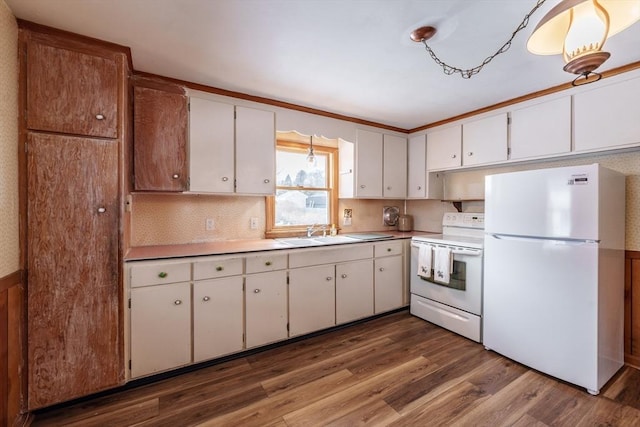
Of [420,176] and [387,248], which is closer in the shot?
[387,248]

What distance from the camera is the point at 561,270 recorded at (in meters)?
2.02

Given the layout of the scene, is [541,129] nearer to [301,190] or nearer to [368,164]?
Result: [368,164]

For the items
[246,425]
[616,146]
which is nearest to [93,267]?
[246,425]

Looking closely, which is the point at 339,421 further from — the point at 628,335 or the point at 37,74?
the point at 37,74

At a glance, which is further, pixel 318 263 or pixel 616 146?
pixel 318 263

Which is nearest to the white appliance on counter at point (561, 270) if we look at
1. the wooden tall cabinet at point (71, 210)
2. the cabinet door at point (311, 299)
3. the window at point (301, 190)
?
the cabinet door at point (311, 299)

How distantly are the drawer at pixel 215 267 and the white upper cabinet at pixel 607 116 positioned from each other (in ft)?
9.84

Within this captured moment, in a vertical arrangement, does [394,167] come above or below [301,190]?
above

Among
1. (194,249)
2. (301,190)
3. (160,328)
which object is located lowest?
(160,328)

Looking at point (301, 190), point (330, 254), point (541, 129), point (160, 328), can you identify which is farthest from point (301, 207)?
point (541, 129)

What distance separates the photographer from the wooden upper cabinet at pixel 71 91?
1.62 meters

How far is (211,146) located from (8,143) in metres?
1.21

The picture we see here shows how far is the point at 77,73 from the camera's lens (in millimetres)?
1717

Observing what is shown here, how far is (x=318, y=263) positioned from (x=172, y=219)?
1.42m
